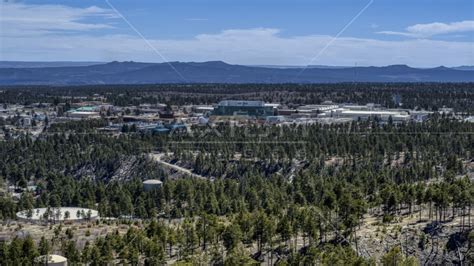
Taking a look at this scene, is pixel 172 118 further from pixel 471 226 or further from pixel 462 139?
pixel 471 226

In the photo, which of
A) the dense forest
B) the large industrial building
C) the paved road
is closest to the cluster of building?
the large industrial building

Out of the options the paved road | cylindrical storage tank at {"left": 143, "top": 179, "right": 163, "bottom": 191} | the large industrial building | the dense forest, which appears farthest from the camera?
the large industrial building

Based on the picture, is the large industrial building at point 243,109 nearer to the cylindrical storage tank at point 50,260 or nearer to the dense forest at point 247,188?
the dense forest at point 247,188

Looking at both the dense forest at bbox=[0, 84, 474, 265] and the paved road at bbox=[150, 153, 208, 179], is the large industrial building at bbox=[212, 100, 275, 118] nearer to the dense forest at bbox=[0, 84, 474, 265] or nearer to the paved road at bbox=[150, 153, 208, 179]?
the dense forest at bbox=[0, 84, 474, 265]

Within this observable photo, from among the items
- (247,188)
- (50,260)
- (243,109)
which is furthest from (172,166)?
(243,109)

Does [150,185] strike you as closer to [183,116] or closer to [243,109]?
[183,116]

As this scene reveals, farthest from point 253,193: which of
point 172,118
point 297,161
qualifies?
point 172,118
